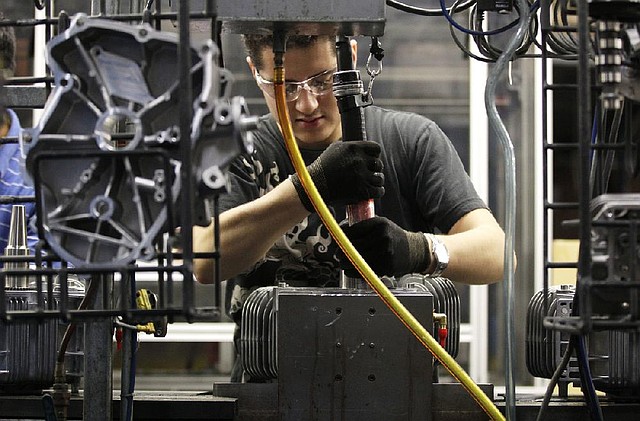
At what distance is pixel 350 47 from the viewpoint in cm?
146

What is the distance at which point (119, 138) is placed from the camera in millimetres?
1169

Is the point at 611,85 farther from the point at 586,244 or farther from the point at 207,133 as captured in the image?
the point at 207,133

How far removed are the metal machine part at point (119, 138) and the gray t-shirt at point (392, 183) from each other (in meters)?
1.13

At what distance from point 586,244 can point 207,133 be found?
41 cm

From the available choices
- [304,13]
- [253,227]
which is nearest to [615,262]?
[304,13]

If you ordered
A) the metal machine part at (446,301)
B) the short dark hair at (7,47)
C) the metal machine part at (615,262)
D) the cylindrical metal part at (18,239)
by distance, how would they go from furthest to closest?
the metal machine part at (446,301)
the cylindrical metal part at (18,239)
the short dark hair at (7,47)
the metal machine part at (615,262)

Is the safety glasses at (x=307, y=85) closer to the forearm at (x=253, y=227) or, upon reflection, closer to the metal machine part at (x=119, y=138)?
the forearm at (x=253, y=227)

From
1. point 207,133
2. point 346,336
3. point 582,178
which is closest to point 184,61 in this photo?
point 207,133

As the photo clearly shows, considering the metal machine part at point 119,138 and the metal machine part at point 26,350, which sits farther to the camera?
the metal machine part at point 26,350

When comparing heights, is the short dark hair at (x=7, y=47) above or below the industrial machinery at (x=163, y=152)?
above

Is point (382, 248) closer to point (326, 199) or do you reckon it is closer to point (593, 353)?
point (326, 199)

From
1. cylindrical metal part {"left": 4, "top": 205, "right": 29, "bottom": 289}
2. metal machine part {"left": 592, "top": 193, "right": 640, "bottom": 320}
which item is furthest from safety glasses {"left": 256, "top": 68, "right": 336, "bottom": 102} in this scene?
metal machine part {"left": 592, "top": 193, "right": 640, "bottom": 320}

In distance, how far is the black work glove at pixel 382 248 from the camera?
1580mm

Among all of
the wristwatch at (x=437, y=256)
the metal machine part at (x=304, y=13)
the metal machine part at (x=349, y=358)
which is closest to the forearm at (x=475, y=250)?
the wristwatch at (x=437, y=256)
